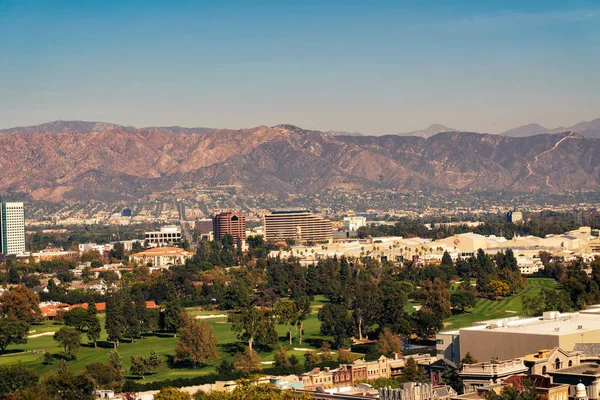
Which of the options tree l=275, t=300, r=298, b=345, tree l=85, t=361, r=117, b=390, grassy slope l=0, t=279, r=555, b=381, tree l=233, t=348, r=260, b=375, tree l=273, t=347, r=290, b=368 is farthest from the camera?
tree l=275, t=300, r=298, b=345

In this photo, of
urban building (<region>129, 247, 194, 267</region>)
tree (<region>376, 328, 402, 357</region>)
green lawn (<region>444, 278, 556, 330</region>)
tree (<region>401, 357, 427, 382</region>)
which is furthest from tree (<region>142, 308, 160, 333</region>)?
urban building (<region>129, 247, 194, 267</region>)

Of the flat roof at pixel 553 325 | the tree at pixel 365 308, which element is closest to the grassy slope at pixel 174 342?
the tree at pixel 365 308

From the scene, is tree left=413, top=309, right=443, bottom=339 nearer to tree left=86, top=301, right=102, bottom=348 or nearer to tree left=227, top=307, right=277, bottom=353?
tree left=227, top=307, right=277, bottom=353

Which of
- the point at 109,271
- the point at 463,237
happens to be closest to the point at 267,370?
the point at 109,271

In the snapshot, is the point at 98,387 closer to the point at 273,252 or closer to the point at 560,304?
the point at 560,304

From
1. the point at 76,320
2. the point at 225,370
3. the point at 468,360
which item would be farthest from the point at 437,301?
the point at 468,360

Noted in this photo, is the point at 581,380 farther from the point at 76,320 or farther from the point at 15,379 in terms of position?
the point at 76,320
